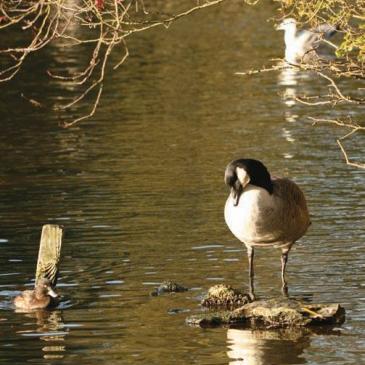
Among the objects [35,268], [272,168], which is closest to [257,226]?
[35,268]

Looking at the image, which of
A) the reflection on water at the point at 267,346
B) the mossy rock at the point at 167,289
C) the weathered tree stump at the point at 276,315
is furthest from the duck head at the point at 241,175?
the reflection on water at the point at 267,346

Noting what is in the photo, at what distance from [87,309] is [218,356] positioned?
2427 millimetres

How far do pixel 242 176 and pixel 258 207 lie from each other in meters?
0.39

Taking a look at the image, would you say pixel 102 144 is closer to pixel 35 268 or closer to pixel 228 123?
pixel 228 123

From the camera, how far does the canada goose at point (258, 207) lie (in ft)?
49.5

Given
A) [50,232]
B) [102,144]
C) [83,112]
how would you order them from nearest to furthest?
[50,232]
[102,144]
[83,112]

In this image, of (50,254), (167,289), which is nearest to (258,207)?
Result: (167,289)

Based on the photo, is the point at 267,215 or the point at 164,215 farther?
the point at 164,215

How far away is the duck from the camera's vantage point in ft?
50.5

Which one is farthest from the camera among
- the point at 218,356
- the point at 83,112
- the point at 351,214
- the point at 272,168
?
the point at 83,112

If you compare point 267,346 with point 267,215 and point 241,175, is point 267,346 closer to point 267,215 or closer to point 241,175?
point 267,215

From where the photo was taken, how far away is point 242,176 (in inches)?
592

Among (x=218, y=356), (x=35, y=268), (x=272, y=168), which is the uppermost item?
(x=272, y=168)

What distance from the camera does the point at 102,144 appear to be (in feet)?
93.3
